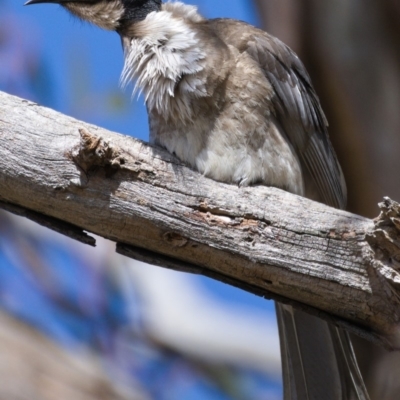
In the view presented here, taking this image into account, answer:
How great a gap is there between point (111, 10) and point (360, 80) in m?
1.55

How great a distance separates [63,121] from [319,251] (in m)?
1.31

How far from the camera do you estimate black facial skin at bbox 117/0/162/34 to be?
4.30m

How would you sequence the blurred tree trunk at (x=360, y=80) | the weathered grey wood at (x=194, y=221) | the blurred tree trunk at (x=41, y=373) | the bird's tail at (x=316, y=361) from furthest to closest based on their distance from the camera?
the blurred tree trunk at (x=360, y=80) → the bird's tail at (x=316, y=361) → the blurred tree trunk at (x=41, y=373) → the weathered grey wood at (x=194, y=221)

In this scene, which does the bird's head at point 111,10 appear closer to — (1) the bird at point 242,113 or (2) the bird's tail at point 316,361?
(1) the bird at point 242,113

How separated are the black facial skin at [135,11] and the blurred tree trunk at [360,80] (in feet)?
3.18

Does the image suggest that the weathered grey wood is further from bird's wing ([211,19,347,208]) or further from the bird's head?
the bird's head

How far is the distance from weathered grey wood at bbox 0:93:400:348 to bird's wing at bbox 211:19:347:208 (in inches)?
30.8

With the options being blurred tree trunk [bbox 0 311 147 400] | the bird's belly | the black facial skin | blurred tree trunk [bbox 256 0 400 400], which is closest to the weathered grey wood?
the bird's belly

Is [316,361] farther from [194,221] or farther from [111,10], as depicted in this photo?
[111,10]

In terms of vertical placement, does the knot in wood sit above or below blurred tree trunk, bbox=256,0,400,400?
below

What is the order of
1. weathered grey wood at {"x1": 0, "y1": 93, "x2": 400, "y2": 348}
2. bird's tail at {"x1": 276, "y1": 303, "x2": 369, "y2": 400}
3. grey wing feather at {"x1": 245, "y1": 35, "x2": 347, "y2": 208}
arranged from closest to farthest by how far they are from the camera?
weathered grey wood at {"x1": 0, "y1": 93, "x2": 400, "y2": 348}, bird's tail at {"x1": 276, "y1": 303, "x2": 369, "y2": 400}, grey wing feather at {"x1": 245, "y1": 35, "x2": 347, "y2": 208}

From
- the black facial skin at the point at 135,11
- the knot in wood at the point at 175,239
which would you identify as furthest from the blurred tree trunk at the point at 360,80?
the knot in wood at the point at 175,239

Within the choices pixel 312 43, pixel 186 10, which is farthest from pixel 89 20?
pixel 312 43

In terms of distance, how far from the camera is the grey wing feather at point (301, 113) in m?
4.16
